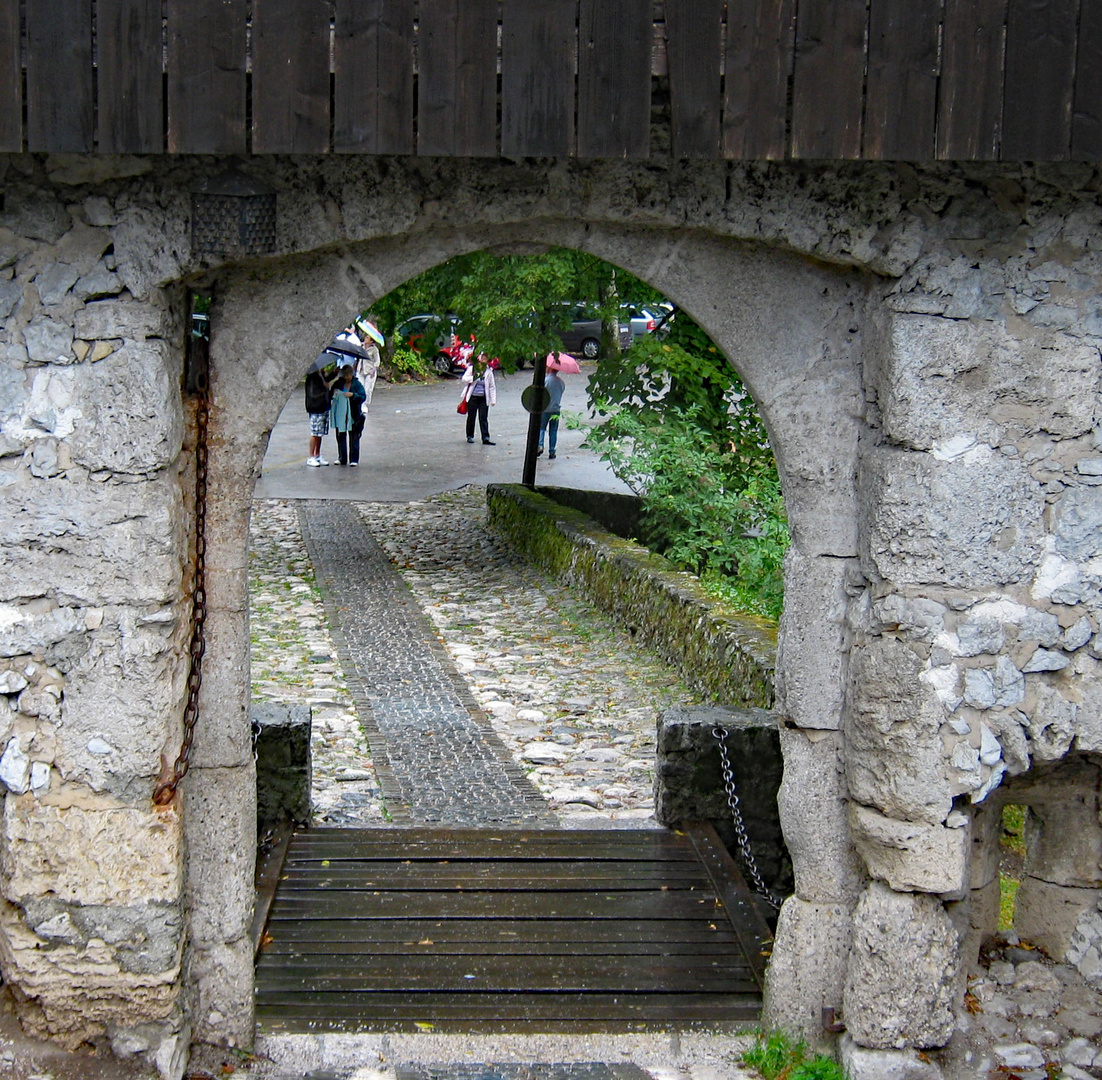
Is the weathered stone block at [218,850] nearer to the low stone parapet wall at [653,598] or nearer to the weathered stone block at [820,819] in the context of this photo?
the weathered stone block at [820,819]

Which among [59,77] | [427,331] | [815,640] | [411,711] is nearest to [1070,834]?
[815,640]

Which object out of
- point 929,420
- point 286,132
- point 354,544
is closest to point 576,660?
point 354,544

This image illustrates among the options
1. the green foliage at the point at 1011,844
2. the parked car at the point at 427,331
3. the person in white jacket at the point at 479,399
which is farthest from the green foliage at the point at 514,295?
the person in white jacket at the point at 479,399

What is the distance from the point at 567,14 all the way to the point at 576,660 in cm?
611

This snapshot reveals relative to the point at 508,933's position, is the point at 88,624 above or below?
above

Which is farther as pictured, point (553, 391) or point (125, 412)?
point (553, 391)

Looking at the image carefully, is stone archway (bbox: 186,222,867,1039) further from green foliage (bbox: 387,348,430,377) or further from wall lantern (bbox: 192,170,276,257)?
green foliage (bbox: 387,348,430,377)

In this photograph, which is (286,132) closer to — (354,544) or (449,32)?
(449,32)

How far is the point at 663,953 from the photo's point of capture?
201 inches

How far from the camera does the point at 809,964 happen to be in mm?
4508

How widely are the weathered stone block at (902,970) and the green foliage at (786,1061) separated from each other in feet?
0.53

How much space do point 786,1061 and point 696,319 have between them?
246 centimetres

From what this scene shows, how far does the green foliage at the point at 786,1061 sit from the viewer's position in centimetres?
439

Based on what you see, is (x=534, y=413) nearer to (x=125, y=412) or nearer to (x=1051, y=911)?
(x=1051, y=911)
